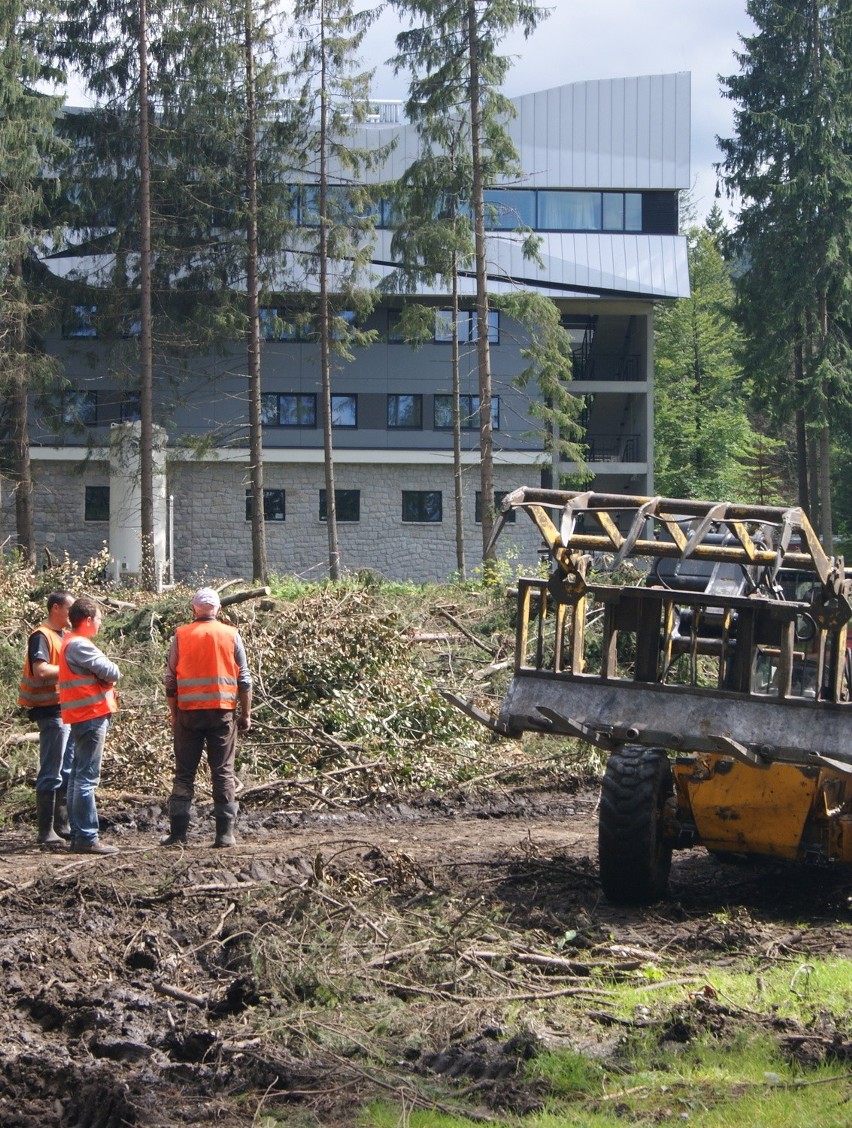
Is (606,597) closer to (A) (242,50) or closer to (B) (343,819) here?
(B) (343,819)

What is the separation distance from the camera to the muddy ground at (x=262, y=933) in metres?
5.34

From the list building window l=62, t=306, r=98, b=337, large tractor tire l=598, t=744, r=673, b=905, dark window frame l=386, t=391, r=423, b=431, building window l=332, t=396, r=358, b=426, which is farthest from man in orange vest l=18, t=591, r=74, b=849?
Result: dark window frame l=386, t=391, r=423, b=431

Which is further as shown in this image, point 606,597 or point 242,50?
point 242,50

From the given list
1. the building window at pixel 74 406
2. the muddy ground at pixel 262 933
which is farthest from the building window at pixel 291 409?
the muddy ground at pixel 262 933

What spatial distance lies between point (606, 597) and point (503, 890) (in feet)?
6.69

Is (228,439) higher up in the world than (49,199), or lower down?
lower down

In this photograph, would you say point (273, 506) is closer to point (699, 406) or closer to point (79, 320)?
point (79, 320)

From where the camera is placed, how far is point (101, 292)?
105 ft

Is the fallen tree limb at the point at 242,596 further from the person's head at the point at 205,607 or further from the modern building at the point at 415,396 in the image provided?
the modern building at the point at 415,396

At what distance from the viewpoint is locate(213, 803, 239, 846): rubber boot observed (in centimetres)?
1006

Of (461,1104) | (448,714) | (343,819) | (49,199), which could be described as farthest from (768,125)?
(461,1104)

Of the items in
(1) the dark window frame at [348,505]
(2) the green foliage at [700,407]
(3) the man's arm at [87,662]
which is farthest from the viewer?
(2) the green foliage at [700,407]

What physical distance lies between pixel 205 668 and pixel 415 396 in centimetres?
3194

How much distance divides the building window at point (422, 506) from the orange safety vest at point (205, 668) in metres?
31.2
